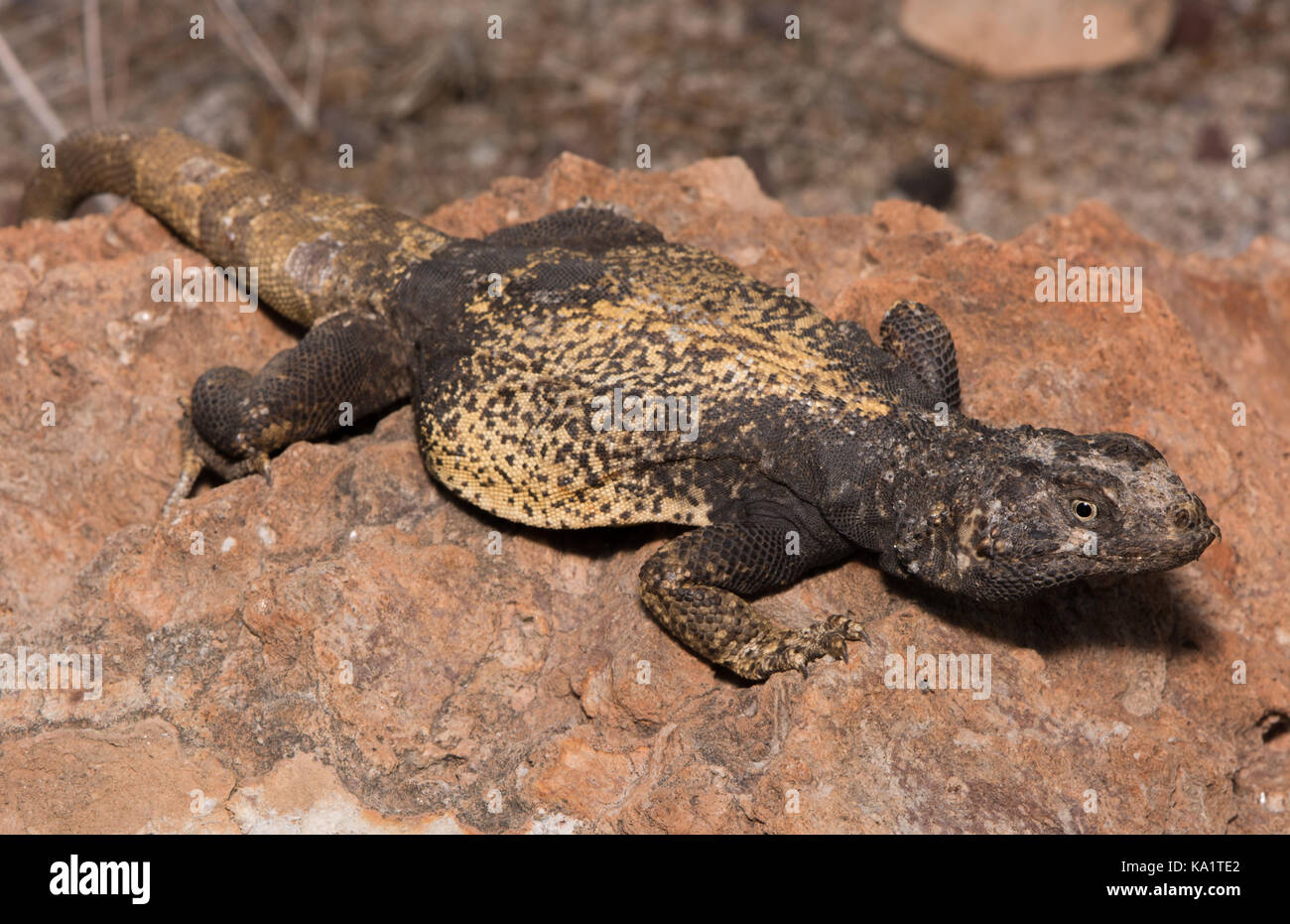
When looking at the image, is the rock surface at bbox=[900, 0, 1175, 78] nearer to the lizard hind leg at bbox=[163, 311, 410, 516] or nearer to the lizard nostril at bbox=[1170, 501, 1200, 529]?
the lizard hind leg at bbox=[163, 311, 410, 516]

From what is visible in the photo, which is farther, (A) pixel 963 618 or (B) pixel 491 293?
(B) pixel 491 293

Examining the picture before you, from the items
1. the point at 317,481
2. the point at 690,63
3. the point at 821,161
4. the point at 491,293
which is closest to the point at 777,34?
the point at 690,63

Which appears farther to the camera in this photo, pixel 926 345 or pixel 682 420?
pixel 926 345

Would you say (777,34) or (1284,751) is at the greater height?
(777,34)

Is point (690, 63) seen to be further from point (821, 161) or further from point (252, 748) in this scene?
point (252, 748)

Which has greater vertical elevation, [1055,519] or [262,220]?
[262,220]

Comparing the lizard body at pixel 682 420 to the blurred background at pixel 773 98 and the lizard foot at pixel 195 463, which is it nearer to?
the lizard foot at pixel 195 463

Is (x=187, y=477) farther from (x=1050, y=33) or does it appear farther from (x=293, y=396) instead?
(x=1050, y=33)

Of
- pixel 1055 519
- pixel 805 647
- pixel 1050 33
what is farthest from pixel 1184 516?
pixel 1050 33
